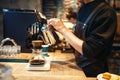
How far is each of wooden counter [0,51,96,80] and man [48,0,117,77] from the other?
4.7 inches

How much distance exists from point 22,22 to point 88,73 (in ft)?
3.15

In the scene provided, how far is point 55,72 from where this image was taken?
5.67 feet

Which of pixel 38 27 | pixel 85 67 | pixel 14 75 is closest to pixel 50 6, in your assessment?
pixel 38 27

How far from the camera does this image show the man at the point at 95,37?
1.66 meters

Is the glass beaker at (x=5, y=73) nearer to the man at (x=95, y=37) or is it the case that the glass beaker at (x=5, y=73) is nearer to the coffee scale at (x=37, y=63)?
the coffee scale at (x=37, y=63)

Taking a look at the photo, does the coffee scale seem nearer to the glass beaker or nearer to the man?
the man

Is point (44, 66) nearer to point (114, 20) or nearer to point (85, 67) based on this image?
point (85, 67)

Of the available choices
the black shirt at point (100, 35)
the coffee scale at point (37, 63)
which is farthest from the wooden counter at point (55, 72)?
the black shirt at point (100, 35)

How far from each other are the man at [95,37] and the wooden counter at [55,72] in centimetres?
12

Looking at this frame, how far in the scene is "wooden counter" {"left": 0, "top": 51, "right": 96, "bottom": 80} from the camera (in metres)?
1.60

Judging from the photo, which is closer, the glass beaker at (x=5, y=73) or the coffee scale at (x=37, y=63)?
the glass beaker at (x=5, y=73)

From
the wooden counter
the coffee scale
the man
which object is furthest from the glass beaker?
the man

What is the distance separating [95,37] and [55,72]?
1.27 ft

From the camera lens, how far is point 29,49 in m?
2.40
